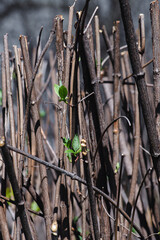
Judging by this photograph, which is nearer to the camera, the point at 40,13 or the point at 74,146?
the point at 74,146

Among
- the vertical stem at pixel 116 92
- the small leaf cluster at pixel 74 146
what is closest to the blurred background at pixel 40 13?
the vertical stem at pixel 116 92

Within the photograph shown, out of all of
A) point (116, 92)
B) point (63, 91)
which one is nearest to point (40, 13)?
point (116, 92)

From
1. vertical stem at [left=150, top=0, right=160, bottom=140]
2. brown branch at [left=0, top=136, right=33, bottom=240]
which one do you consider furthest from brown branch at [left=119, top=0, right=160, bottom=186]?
brown branch at [left=0, top=136, right=33, bottom=240]

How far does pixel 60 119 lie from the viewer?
67 cm

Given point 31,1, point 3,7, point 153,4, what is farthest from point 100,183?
point 3,7

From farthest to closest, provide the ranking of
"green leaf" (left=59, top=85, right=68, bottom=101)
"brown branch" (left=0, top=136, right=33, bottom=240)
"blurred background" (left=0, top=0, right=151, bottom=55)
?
"blurred background" (left=0, top=0, right=151, bottom=55)
"green leaf" (left=59, top=85, right=68, bottom=101)
"brown branch" (left=0, top=136, right=33, bottom=240)

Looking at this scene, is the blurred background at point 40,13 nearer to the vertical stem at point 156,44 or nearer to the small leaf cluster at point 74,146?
the vertical stem at point 156,44

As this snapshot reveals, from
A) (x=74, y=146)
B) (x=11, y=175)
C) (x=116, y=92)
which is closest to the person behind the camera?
(x=11, y=175)

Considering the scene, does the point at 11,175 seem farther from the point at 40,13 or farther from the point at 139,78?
the point at 40,13

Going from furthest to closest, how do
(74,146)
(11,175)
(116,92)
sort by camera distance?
(116,92), (74,146), (11,175)

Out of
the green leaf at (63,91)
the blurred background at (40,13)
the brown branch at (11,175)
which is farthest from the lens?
the blurred background at (40,13)

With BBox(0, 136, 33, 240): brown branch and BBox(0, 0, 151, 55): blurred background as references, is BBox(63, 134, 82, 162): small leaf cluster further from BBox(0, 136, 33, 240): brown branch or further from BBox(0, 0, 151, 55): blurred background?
BBox(0, 0, 151, 55): blurred background

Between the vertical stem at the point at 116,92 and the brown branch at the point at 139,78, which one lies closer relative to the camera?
the brown branch at the point at 139,78

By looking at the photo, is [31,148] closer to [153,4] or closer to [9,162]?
[9,162]
